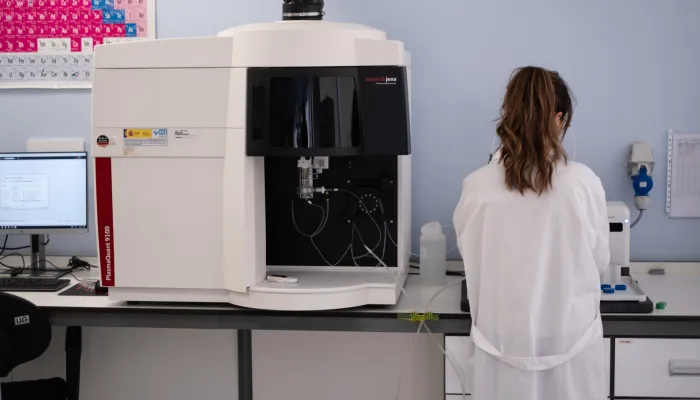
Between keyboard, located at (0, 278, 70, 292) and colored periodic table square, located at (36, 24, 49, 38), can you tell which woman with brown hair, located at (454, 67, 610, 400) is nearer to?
keyboard, located at (0, 278, 70, 292)

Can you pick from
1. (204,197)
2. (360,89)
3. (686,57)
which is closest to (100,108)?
(204,197)

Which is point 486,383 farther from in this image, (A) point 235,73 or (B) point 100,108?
(B) point 100,108

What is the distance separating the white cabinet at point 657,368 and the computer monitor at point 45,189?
6.00 feet

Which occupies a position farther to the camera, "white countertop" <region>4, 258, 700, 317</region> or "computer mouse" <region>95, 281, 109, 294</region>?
"computer mouse" <region>95, 281, 109, 294</region>

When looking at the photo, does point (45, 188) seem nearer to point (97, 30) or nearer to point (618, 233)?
point (97, 30)

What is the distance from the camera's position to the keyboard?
260cm

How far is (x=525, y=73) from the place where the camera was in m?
2.01

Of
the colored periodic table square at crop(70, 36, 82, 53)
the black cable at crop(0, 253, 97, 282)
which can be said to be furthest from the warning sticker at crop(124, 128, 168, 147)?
the colored periodic table square at crop(70, 36, 82, 53)

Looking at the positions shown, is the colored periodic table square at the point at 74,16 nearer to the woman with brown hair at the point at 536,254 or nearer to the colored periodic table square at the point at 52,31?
the colored periodic table square at the point at 52,31

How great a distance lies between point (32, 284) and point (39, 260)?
358 mm

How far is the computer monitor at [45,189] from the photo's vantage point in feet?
9.37

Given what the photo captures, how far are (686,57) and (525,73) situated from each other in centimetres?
108

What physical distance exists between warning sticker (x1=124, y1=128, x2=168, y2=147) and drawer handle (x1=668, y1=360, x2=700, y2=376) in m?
1.53

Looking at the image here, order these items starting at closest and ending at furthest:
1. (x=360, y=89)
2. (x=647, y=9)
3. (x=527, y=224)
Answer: (x=527, y=224), (x=360, y=89), (x=647, y=9)
